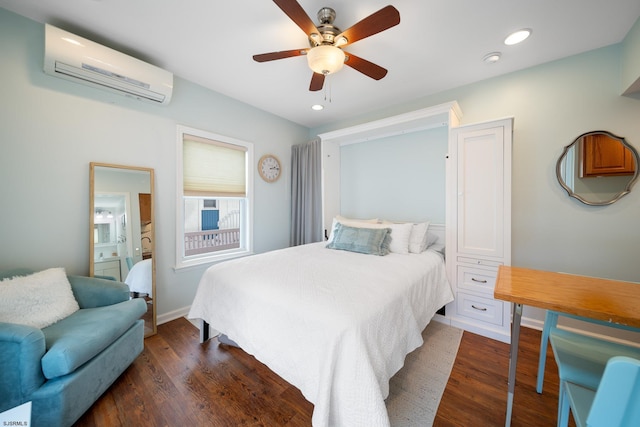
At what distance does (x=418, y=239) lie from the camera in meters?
2.59

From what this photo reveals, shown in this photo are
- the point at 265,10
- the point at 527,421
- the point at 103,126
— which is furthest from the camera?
the point at 103,126

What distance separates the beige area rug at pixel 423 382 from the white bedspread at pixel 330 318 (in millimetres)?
327

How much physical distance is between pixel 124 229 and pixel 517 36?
396 centimetres

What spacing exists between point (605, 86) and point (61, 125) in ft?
15.7

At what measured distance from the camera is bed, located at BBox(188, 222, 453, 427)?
3.59 feet

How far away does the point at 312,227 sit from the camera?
12.1 ft

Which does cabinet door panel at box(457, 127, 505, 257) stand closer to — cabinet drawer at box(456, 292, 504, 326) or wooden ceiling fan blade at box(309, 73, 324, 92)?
cabinet drawer at box(456, 292, 504, 326)

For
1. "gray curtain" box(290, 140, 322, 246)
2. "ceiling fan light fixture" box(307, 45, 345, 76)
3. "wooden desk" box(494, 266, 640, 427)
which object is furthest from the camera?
"gray curtain" box(290, 140, 322, 246)

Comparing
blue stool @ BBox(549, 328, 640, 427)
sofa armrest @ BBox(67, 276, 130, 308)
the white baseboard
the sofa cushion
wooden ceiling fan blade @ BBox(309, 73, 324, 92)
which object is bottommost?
the white baseboard

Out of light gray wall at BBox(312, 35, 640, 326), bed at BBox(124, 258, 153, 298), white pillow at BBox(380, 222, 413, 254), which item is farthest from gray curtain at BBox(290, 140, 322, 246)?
light gray wall at BBox(312, 35, 640, 326)

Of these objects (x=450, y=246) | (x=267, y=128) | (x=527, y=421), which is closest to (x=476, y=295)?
(x=450, y=246)

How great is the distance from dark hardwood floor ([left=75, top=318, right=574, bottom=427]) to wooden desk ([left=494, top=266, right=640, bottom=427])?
0.96 ft

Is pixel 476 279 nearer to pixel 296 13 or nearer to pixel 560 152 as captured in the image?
pixel 560 152

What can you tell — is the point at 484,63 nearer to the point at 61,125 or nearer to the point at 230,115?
the point at 230,115
